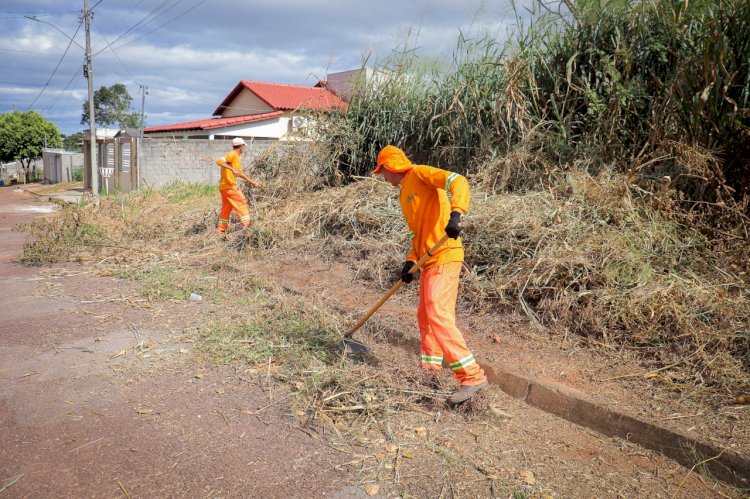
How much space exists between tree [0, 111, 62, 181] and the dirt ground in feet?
139

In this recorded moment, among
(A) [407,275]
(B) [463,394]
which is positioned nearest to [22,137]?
(A) [407,275]

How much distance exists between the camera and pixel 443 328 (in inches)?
150

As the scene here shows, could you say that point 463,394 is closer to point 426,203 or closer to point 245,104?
point 426,203

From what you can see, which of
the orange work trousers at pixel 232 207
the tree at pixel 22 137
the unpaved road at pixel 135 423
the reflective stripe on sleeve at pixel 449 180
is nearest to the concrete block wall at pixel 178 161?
the orange work trousers at pixel 232 207

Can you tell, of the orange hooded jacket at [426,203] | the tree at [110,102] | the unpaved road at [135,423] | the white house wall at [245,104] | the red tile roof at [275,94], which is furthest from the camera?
the tree at [110,102]

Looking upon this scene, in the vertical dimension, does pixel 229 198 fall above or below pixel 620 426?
above

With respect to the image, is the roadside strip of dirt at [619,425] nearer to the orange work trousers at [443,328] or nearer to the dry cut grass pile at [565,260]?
the orange work trousers at [443,328]

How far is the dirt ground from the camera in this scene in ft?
9.73

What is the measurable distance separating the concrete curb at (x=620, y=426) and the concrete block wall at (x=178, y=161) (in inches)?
626

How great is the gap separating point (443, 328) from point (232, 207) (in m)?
6.64

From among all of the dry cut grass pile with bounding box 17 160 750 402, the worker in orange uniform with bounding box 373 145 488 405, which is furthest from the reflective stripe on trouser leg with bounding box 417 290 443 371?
the dry cut grass pile with bounding box 17 160 750 402

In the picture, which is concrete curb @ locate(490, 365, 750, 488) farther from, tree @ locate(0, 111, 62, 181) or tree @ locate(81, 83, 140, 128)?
tree @ locate(81, 83, 140, 128)

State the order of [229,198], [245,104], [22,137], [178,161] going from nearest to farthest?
1. [229,198]
2. [178,161]
3. [245,104]
4. [22,137]

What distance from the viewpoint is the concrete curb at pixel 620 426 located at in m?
3.08
